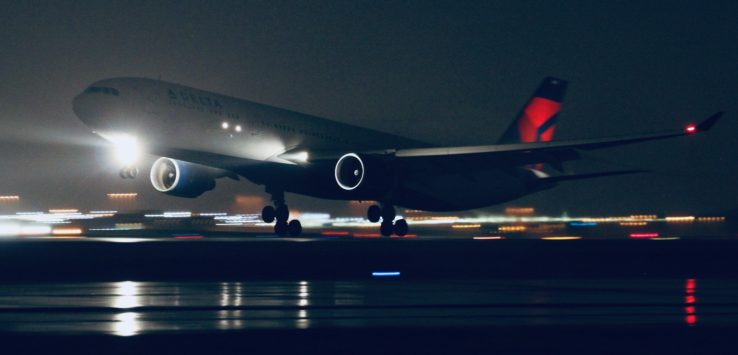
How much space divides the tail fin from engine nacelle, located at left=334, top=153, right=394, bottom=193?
1728 centimetres

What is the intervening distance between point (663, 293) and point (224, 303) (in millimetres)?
9316

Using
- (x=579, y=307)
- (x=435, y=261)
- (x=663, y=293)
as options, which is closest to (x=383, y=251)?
(x=435, y=261)

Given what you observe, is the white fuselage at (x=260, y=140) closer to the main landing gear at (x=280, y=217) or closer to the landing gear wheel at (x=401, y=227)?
the landing gear wheel at (x=401, y=227)

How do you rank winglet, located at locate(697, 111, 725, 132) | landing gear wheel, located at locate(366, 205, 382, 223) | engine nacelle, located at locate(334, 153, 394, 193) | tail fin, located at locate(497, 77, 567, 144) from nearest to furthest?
1. winglet, located at locate(697, 111, 725, 132)
2. engine nacelle, located at locate(334, 153, 394, 193)
3. landing gear wheel, located at locate(366, 205, 382, 223)
4. tail fin, located at locate(497, 77, 567, 144)

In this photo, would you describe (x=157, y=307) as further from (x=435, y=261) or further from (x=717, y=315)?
(x=435, y=261)

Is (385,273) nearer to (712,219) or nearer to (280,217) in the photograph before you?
(280,217)


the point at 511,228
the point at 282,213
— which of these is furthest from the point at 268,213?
the point at 511,228

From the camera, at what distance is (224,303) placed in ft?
58.9

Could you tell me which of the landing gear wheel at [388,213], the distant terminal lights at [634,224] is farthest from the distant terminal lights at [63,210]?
the distant terminal lights at [634,224]

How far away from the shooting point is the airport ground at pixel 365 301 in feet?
42.1

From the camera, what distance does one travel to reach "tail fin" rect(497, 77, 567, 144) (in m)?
63.4

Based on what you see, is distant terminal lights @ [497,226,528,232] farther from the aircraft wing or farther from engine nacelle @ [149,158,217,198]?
engine nacelle @ [149,158,217,198]

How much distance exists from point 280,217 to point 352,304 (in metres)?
33.8

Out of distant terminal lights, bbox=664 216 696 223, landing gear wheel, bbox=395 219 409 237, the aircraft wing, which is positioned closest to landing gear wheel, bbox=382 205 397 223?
landing gear wheel, bbox=395 219 409 237
